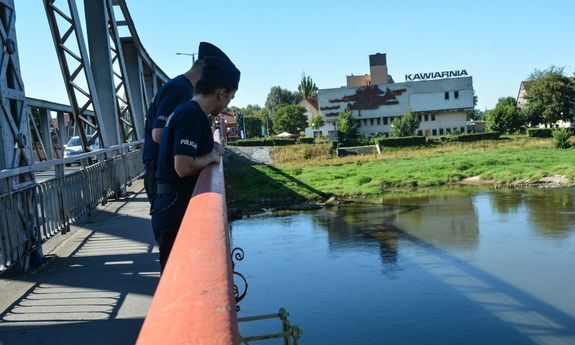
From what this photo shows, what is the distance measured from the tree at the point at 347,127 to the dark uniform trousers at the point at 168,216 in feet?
172

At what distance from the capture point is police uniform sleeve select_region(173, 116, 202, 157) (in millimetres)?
2573

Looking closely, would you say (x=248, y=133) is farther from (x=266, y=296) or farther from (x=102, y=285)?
(x=102, y=285)

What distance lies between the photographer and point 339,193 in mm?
28375

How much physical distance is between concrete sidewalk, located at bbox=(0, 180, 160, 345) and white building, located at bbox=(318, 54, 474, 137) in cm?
5638

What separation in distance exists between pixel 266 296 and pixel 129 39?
1065 cm

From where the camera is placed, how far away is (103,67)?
36.6 ft

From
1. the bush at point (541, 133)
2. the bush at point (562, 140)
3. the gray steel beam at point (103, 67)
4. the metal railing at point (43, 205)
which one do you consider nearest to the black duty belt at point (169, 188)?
the metal railing at point (43, 205)

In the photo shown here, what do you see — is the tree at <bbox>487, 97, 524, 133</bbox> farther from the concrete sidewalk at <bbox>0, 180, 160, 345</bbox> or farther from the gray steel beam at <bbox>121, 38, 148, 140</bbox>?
the concrete sidewalk at <bbox>0, 180, 160, 345</bbox>

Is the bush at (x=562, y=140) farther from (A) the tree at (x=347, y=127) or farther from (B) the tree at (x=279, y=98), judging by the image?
(B) the tree at (x=279, y=98)

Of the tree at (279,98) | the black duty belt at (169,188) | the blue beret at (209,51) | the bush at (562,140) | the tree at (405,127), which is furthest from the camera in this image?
the tree at (279,98)

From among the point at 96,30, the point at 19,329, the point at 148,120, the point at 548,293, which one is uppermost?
the point at 96,30

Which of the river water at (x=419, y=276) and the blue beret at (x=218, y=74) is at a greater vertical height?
the blue beret at (x=218, y=74)

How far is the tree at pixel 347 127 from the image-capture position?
56531mm

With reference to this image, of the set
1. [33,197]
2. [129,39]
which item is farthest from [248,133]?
[33,197]
